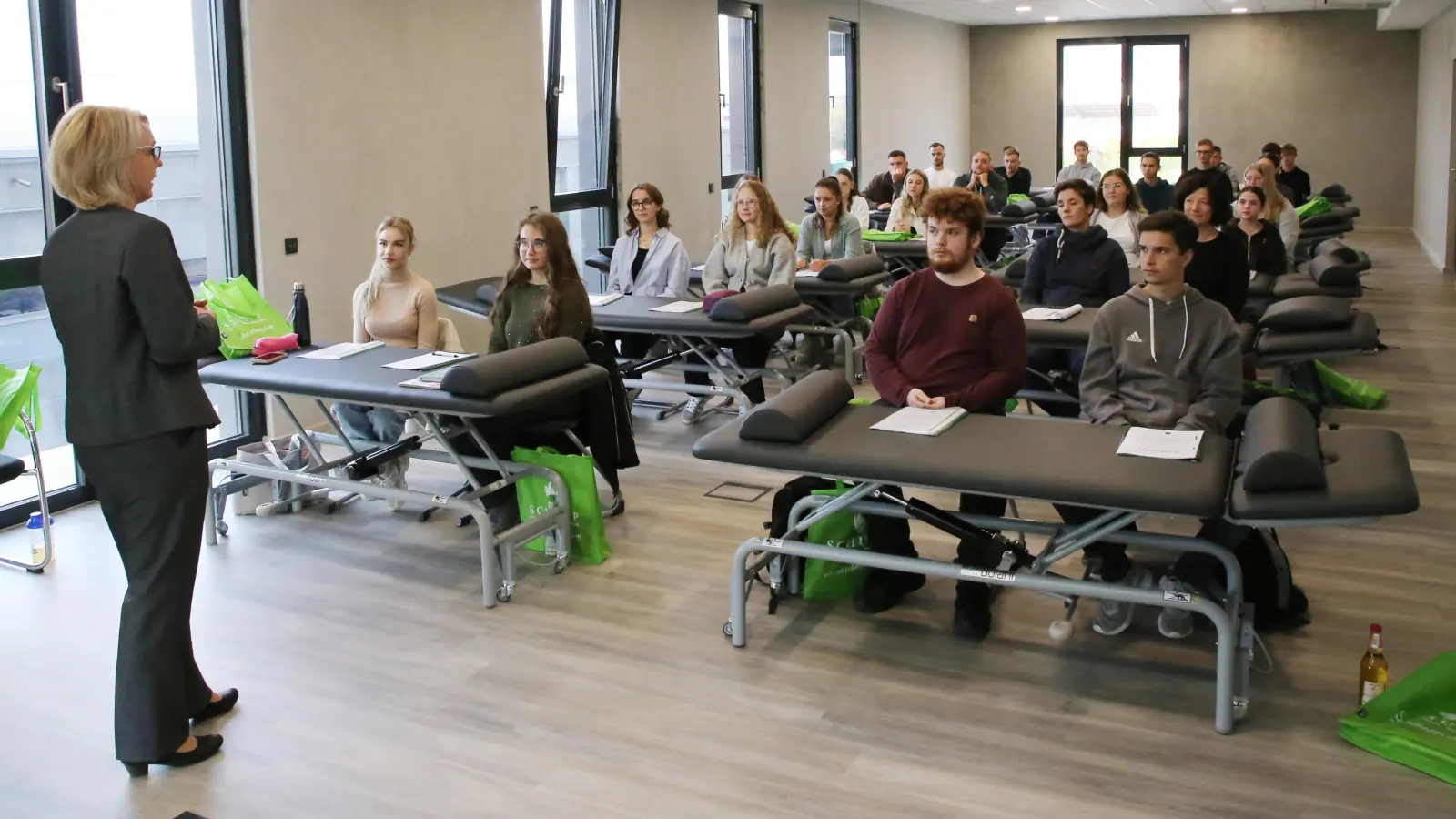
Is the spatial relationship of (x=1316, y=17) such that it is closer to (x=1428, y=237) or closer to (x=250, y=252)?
(x=1428, y=237)

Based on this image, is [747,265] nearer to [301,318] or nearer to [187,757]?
[301,318]

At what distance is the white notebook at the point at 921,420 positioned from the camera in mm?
3268

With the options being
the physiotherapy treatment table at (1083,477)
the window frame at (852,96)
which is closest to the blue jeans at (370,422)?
the physiotherapy treatment table at (1083,477)

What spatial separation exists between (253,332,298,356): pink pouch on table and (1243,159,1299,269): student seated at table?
483 centimetres

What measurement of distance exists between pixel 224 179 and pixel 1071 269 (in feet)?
11.9

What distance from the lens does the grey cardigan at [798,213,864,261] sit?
706 centimetres

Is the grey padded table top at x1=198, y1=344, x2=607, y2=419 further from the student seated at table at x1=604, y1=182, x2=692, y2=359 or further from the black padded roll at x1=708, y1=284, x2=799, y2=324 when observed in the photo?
the student seated at table at x1=604, y1=182, x2=692, y2=359

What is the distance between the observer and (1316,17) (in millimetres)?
15945

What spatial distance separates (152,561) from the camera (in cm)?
270

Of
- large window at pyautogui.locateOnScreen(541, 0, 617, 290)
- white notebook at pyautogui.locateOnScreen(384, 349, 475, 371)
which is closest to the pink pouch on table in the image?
white notebook at pyautogui.locateOnScreen(384, 349, 475, 371)

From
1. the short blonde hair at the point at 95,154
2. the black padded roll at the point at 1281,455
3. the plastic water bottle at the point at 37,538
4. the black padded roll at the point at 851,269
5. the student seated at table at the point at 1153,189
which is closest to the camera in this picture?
the short blonde hair at the point at 95,154

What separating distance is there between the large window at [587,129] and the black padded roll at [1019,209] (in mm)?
3008

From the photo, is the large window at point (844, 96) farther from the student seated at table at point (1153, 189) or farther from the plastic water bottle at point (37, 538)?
the plastic water bottle at point (37, 538)

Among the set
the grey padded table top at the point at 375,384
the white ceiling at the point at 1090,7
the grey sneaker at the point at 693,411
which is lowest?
the grey sneaker at the point at 693,411
